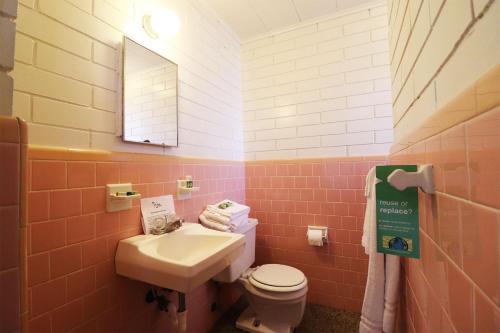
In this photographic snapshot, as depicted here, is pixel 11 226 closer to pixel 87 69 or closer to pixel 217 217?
pixel 87 69

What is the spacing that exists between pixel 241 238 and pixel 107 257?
63 centimetres

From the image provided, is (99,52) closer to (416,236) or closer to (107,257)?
(107,257)

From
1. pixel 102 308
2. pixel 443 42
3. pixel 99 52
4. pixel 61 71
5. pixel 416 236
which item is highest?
pixel 99 52

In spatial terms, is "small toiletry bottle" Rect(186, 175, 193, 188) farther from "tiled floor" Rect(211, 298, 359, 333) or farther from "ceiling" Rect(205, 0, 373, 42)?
"ceiling" Rect(205, 0, 373, 42)

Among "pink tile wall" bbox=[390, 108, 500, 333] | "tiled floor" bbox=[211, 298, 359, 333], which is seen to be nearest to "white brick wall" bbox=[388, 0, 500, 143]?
"pink tile wall" bbox=[390, 108, 500, 333]

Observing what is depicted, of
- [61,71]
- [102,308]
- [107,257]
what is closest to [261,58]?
[61,71]

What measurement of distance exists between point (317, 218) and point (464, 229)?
64.8 inches

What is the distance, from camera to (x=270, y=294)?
1487 mm

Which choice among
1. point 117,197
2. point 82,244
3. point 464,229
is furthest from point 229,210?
point 464,229

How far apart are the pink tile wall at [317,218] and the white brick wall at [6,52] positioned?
1868 millimetres

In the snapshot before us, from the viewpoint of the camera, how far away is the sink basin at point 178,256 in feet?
2.87

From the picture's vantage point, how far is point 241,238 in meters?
1.20

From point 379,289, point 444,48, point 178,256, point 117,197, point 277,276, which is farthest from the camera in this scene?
point 277,276

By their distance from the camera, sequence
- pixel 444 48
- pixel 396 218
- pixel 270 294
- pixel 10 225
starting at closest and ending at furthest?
pixel 10 225
pixel 444 48
pixel 396 218
pixel 270 294
